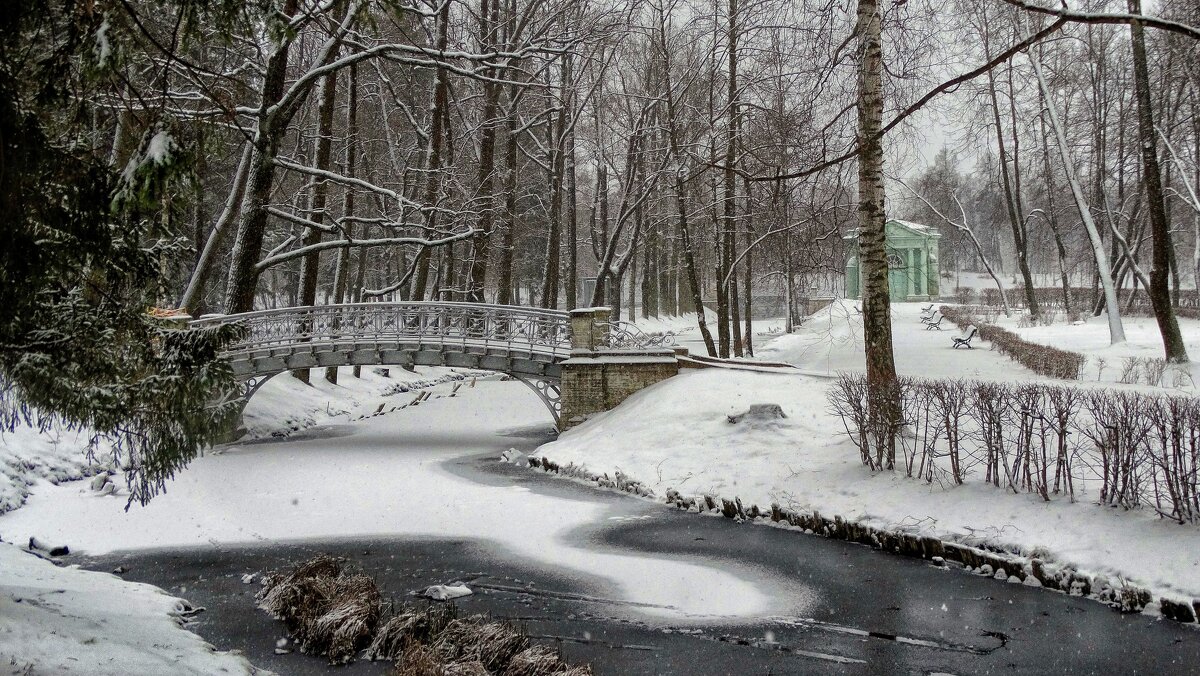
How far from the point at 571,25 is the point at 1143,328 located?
1799 centimetres

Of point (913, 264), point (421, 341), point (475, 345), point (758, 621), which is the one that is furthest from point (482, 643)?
point (913, 264)

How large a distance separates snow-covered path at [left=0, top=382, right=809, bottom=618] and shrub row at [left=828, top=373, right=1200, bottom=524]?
307cm

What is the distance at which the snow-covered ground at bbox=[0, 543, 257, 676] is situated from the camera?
503 cm

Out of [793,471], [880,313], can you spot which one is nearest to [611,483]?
[793,471]

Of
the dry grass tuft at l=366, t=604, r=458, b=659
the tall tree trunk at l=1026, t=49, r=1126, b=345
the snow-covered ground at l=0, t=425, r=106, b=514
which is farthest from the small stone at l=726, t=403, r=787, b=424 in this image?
the tall tree trunk at l=1026, t=49, r=1126, b=345

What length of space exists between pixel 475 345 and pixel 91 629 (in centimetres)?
1193

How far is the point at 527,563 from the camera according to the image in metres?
9.38

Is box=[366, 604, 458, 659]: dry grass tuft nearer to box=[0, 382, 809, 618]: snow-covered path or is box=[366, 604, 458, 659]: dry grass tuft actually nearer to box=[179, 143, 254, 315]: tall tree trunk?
box=[0, 382, 809, 618]: snow-covered path

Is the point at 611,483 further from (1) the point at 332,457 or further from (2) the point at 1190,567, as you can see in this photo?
(2) the point at 1190,567

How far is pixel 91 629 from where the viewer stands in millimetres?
5809

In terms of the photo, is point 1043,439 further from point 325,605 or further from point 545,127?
point 545,127

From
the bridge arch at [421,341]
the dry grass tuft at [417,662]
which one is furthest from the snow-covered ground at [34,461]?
the dry grass tuft at [417,662]

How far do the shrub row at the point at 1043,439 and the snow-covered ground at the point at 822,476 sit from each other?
22 centimetres

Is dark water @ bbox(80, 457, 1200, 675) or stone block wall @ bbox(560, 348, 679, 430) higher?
stone block wall @ bbox(560, 348, 679, 430)
